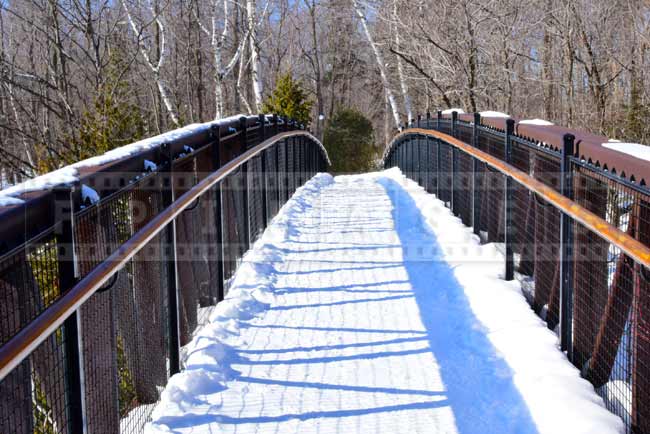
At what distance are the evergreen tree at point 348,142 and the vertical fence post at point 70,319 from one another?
128ft

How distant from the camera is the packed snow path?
13.6 ft

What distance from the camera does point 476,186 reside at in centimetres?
866

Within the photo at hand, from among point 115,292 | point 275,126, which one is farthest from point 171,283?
point 275,126

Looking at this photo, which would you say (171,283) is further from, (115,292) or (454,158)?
(454,158)

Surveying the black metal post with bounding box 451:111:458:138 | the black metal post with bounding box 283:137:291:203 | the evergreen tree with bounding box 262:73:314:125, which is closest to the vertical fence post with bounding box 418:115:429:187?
the black metal post with bounding box 283:137:291:203

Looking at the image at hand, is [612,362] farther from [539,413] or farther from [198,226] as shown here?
[198,226]

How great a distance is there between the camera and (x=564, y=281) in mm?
4922

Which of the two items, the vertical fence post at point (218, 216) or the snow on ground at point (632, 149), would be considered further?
the vertical fence post at point (218, 216)

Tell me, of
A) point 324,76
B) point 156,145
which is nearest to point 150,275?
point 156,145

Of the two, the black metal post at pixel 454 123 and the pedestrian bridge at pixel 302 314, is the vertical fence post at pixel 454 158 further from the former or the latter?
the pedestrian bridge at pixel 302 314

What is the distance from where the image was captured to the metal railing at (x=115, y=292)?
276 cm

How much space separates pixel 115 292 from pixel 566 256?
2798 millimetres

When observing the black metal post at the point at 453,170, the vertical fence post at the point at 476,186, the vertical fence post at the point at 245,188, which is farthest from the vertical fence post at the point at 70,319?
the black metal post at the point at 453,170

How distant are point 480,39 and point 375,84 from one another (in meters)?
31.4
